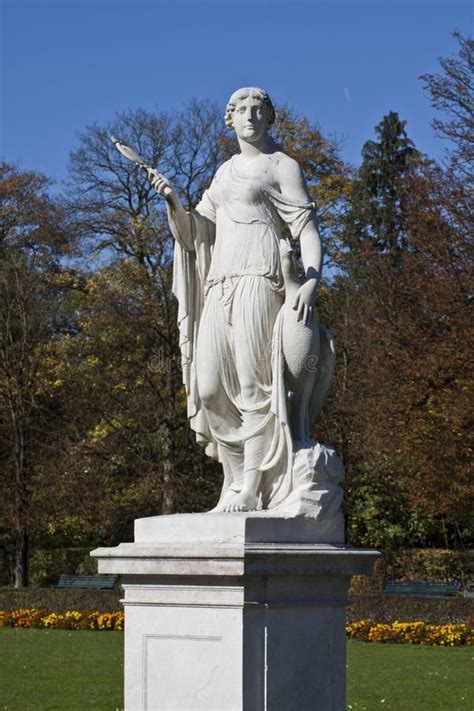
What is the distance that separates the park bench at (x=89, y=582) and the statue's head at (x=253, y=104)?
18122 mm

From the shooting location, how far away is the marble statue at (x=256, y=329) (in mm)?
7934

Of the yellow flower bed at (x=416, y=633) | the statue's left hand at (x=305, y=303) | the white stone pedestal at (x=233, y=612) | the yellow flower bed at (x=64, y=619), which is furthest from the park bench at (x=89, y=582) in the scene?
the statue's left hand at (x=305, y=303)

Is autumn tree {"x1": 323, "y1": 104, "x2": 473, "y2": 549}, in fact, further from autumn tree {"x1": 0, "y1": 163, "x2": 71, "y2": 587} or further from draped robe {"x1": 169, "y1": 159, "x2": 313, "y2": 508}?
draped robe {"x1": 169, "y1": 159, "x2": 313, "y2": 508}

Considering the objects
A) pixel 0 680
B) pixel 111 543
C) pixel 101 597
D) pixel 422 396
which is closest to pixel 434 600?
pixel 422 396

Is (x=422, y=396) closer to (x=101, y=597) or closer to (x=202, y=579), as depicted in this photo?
(x=101, y=597)

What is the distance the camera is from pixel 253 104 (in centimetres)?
843

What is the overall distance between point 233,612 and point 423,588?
16.6 m

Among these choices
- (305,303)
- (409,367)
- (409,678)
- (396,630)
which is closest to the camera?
(305,303)

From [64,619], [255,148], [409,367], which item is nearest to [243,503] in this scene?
[255,148]

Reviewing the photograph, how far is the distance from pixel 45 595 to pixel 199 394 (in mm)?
15296

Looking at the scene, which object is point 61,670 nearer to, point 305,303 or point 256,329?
point 256,329

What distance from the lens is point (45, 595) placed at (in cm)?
2281

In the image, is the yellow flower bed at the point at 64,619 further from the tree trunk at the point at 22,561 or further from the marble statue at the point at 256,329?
the marble statue at the point at 256,329

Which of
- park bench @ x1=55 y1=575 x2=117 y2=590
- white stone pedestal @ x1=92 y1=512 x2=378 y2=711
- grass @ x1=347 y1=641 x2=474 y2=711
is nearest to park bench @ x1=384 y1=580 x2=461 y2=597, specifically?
grass @ x1=347 y1=641 x2=474 y2=711
